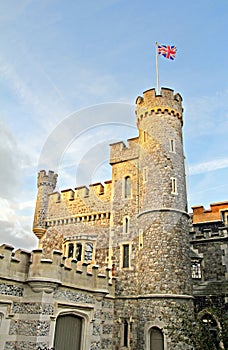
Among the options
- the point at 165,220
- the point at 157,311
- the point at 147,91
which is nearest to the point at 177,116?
the point at 147,91

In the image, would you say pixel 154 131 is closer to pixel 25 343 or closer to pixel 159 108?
pixel 159 108

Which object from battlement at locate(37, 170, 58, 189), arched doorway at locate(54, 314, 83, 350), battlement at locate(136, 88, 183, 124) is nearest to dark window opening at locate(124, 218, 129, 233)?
arched doorway at locate(54, 314, 83, 350)

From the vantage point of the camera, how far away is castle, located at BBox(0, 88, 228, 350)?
32.6 feet

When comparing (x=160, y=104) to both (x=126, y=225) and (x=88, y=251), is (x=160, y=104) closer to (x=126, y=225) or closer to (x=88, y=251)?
(x=126, y=225)

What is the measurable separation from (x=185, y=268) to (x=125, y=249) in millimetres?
3177

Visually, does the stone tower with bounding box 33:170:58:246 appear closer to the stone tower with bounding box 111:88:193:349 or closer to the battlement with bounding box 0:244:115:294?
the stone tower with bounding box 111:88:193:349

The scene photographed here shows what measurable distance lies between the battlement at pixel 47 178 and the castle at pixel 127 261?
563 millimetres

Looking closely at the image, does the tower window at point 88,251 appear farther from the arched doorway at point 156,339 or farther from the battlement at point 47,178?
the battlement at point 47,178

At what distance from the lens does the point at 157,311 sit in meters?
12.5

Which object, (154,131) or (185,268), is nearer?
(185,268)

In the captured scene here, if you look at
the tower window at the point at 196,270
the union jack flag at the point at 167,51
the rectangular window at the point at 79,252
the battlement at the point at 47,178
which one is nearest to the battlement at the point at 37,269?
the rectangular window at the point at 79,252

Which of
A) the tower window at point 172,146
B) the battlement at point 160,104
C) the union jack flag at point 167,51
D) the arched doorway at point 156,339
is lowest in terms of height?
the arched doorway at point 156,339

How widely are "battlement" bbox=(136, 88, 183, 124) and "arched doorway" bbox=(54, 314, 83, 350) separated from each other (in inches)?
410

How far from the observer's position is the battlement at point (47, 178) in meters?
20.1
